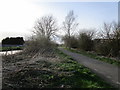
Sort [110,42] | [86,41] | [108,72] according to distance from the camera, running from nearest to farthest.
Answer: [108,72], [110,42], [86,41]

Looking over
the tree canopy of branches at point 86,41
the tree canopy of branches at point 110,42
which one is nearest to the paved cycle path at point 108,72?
the tree canopy of branches at point 110,42

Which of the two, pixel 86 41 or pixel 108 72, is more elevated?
pixel 86 41

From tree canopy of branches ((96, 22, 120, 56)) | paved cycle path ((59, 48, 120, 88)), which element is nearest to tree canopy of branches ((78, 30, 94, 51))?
tree canopy of branches ((96, 22, 120, 56))

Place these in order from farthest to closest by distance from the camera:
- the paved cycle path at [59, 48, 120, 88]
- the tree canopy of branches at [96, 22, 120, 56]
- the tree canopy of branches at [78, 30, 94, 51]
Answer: the tree canopy of branches at [78, 30, 94, 51] → the tree canopy of branches at [96, 22, 120, 56] → the paved cycle path at [59, 48, 120, 88]

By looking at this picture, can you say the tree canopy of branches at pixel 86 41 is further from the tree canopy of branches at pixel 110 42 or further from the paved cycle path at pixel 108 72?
the paved cycle path at pixel 108 72

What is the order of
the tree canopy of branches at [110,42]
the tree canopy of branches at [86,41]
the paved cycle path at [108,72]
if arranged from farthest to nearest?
the tree canopy of branches at [86,41] → the tree canopy of branches at [110,42] → the paved cycle path at [108,72]

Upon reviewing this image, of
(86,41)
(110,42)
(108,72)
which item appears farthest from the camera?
(86,41)

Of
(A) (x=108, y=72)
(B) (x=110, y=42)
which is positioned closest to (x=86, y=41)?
(B) (x=110, y=42)

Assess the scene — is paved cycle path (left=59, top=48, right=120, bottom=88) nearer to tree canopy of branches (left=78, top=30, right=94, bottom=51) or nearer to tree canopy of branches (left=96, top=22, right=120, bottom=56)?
tree canopy of branches (left=96, top=22, right=120, bottom=56)

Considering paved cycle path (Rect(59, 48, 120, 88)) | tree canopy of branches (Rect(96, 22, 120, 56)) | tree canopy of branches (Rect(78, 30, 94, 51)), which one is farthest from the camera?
tree canopy of branches (Rect(78, 30, 94, 51))

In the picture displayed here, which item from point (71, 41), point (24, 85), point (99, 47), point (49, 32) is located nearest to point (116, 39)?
point (99, 47)

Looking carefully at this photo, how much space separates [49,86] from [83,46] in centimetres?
2253

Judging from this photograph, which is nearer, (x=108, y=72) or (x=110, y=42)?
(x=108, y=72)

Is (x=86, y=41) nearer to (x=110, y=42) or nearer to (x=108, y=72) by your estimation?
(x=110, y=42)
